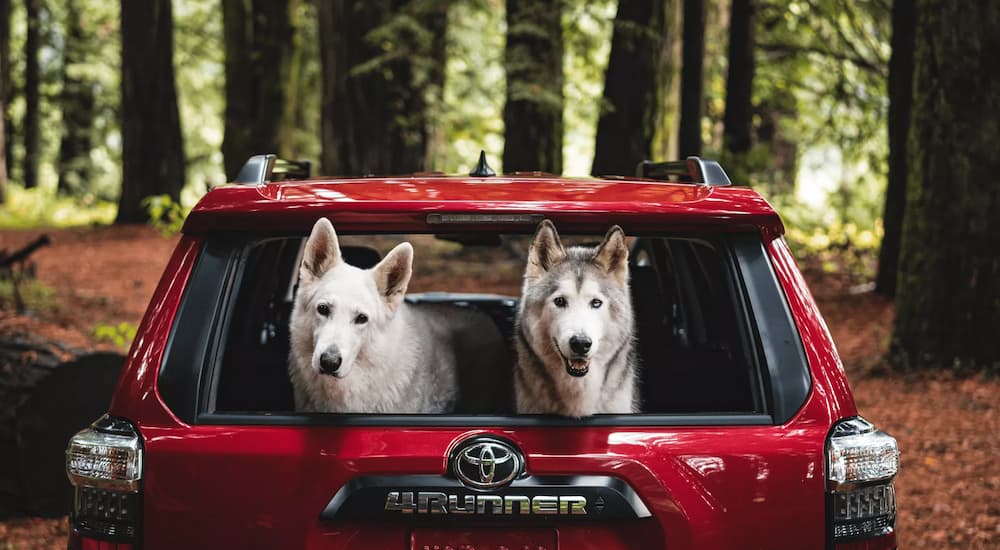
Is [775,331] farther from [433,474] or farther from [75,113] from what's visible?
[75,113]

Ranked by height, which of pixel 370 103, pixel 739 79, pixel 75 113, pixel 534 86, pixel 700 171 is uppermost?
pixel 739 79

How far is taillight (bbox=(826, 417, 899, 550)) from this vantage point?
286 cm

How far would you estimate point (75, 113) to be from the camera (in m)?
35.2

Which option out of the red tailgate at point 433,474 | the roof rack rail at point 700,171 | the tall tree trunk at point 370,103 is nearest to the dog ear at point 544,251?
the roof rack rail at point 700,171

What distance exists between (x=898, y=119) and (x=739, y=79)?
4.93m

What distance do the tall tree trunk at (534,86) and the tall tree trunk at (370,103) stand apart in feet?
5.59

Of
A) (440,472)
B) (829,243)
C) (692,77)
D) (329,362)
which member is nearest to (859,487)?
(440,472)

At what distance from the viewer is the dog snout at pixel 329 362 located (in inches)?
137

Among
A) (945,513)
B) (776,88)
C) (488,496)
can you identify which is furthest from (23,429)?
(776,88)

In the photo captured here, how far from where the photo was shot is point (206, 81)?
34031mm

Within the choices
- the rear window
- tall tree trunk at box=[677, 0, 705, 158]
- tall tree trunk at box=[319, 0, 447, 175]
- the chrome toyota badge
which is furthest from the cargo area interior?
tall tree trunk at box=[677, 0, 705, 158]

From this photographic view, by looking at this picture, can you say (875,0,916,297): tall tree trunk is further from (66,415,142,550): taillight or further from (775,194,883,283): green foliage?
(66,415,142,550): taillight

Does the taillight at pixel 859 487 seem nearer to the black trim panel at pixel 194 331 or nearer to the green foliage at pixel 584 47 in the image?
the black trim panel at pixel 194 331

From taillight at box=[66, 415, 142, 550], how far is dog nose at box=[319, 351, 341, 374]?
2.45ft
